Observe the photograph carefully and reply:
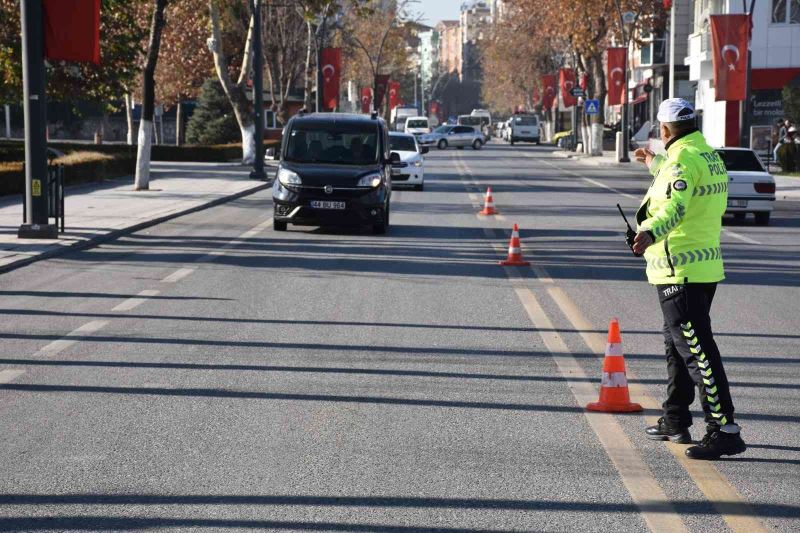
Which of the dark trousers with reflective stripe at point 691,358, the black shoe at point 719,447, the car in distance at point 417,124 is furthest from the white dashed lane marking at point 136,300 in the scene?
the car in distance at point 417,124

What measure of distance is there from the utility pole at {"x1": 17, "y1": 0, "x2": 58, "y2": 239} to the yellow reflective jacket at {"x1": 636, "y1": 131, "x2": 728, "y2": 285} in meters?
13.3

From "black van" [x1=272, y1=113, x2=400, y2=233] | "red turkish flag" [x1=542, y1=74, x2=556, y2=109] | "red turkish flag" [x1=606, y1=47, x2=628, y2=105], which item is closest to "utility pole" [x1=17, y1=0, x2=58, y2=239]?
"black van" [x1=272, y1=113, x2=400, y2=233]

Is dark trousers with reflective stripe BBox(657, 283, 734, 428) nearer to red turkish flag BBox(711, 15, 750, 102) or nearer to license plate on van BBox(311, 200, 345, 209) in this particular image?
license plate on van BBox(311, 200, 345, 209)

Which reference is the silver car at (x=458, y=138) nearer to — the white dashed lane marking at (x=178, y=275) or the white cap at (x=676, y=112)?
the white dashed lane marking at (x=178, y=275)

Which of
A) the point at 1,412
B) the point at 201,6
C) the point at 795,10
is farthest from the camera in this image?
the point at 795,10

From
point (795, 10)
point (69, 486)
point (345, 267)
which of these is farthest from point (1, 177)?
point (795, 10)

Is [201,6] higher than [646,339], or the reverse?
[201,6]

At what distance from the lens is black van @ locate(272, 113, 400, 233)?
67.2 ft

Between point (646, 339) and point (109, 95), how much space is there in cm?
3268

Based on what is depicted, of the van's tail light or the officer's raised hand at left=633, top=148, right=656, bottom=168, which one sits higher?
the officer's raised hand at left=633, top=148, right=656, bottom=168

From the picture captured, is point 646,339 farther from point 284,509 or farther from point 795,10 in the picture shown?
point 795,10

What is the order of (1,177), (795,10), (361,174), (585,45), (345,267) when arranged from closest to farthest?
(345,267)
(361,174)
(1,177)
(795,10)
(585,45)

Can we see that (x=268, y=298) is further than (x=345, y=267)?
No

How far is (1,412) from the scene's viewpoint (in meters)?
7.71
